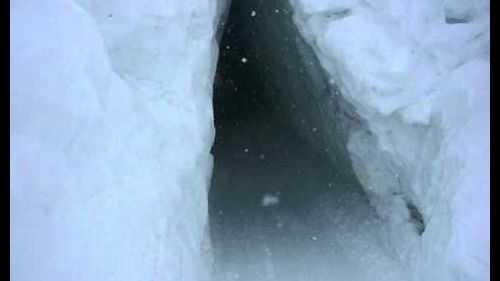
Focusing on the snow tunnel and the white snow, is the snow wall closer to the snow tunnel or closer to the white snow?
the snow tunnel

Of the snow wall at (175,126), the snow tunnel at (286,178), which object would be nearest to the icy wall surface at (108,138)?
the snow wall at (175,126)

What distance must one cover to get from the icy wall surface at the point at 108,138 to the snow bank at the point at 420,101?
1130 millimetres

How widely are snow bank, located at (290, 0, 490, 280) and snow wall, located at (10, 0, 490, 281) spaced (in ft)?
0.04

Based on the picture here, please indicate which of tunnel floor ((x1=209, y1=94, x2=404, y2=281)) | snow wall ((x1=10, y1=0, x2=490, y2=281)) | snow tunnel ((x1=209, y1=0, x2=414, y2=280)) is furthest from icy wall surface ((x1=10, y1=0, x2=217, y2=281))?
snow tunnel ((x1=209, y1=0, x2=414, y2=280))

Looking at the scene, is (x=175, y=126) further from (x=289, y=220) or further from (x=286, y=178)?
(x=286, y=178)

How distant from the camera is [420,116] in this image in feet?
13.7

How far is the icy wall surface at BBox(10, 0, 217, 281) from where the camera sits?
10.7 feet

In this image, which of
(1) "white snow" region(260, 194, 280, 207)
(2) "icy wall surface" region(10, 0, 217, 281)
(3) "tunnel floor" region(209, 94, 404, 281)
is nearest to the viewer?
(2) "icy wall surface" region(10, 0, 217, 281)

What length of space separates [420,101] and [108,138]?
7.49 feet

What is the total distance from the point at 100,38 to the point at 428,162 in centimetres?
254

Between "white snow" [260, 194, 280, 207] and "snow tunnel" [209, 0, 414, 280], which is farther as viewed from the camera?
"white snow" [260, 194, 280, 207]

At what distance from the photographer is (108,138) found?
365 centimetres

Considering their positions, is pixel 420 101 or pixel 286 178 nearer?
pixel 420 101

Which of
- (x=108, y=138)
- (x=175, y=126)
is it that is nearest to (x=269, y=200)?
(x=175, y=126)
